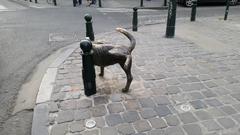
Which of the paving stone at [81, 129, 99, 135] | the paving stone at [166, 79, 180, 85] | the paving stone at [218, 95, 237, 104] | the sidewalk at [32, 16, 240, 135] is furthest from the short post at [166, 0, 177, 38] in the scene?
the paving stone at [81, 129, 99, 135]

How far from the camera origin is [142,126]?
10.7 ft

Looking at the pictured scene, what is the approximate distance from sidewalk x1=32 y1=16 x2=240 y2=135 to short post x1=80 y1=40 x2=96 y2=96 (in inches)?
5.3

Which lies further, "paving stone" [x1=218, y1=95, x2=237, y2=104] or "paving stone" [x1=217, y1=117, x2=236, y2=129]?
"paving stone" [x1=218, y1=95, x2=237, y2=104]

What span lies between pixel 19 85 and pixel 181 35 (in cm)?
538

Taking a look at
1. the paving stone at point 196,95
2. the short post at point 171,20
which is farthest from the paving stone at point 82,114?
the short post at point 171,20

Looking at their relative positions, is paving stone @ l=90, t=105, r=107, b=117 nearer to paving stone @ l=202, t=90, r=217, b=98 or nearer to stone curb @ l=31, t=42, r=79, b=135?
stone curb @ l=31, t=42, r=79, b=135

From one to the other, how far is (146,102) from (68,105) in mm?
1168

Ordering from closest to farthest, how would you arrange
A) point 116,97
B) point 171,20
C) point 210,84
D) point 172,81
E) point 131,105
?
point 131,105, point 116,97, point 210,84, point 172,81, point 171,20

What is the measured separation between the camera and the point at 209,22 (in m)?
10.6

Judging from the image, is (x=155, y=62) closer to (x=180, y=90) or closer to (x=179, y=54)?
(x=179, y=54)

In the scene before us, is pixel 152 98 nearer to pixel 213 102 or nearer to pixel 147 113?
pixel 147 113

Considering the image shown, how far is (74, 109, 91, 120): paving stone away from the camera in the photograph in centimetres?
344

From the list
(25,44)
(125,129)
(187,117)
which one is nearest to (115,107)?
(125,129)

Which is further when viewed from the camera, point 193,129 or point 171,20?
point 171,20
